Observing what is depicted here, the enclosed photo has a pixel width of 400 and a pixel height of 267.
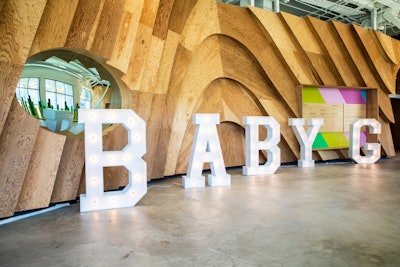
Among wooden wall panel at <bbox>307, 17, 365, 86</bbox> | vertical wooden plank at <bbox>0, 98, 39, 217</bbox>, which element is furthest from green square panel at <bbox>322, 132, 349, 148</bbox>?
vertical wooden plank at <bbox>0, 98, 39, 217</bbox>

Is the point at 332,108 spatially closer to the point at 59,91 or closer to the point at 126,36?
the point at 126,36

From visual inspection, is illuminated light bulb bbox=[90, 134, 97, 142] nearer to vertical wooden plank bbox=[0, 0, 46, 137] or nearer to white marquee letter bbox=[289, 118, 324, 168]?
vertical wooden plank bbox=[0, 0, 46, 137]

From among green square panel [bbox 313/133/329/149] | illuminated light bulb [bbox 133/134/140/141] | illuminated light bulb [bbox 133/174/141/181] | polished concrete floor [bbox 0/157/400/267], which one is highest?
illuminated light bulb [bbox 133/134/140/141]

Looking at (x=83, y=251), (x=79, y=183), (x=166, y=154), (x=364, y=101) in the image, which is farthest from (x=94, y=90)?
(x=364, y=101)

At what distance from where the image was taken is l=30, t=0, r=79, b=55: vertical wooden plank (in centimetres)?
301

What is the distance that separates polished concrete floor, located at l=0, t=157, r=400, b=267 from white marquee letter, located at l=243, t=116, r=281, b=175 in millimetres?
1311

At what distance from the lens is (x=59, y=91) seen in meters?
7.44

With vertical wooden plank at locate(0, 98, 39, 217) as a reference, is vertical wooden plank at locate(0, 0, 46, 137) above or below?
above

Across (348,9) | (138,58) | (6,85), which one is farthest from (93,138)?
(348,9)

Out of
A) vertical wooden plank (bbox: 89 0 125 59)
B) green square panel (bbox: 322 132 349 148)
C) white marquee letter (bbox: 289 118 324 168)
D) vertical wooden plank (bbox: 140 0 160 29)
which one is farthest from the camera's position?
green square panel (bbox: 322 132 349 148)

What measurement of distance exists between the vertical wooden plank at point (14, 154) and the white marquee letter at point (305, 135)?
483cm

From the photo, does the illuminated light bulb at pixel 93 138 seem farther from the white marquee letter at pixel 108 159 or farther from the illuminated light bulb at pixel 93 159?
the illuminated light bulb at pixel 93 159

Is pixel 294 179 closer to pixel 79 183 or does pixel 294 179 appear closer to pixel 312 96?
pixel 312 96

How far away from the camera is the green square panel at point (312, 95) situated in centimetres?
669
